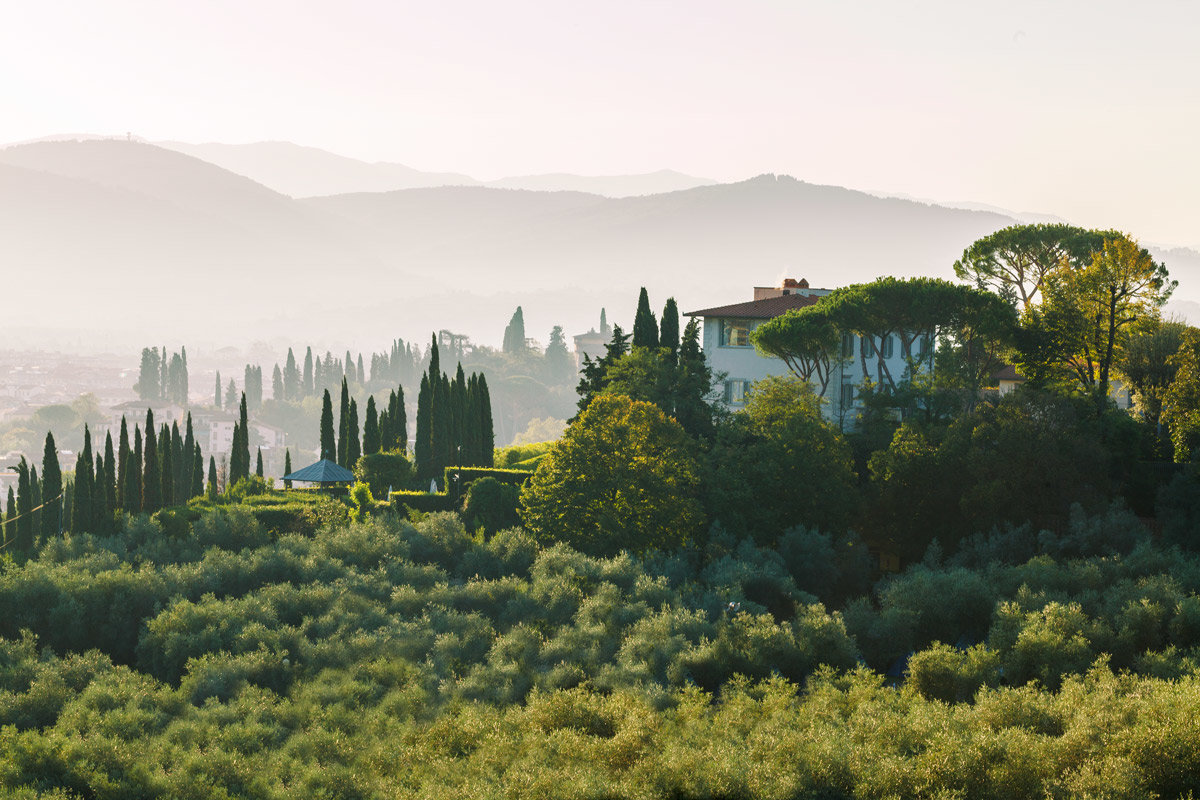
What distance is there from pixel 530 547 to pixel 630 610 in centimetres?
963

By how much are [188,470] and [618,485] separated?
31.9m

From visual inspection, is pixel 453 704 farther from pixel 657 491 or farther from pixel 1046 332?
pixel 1046 332

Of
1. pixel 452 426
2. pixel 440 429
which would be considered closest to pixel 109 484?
pixel 440 429

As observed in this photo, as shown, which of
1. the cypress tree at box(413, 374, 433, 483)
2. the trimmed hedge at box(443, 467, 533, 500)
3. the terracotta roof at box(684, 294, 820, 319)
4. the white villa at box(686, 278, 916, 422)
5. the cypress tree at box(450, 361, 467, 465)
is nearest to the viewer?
the trimmed hedge at box(443, 467, 533, 500)

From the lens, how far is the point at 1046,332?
56.2 metres

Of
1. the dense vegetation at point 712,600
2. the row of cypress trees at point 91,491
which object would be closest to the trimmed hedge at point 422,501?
the dense vegetation at point 712,600

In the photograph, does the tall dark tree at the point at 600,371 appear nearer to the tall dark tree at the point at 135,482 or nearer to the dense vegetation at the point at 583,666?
the dense vegetation at the point at 583,666

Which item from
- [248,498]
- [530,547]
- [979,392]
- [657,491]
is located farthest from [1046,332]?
[248,498]

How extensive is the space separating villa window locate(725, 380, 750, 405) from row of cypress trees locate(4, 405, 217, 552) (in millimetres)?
30941

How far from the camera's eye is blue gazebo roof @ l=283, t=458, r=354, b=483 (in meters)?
59.7

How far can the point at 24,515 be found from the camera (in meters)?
58.3

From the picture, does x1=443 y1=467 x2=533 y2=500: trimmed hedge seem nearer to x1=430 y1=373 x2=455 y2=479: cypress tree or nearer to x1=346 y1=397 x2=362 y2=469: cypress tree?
x1=430 y1=373 x2=455 y2=479: cypress tree

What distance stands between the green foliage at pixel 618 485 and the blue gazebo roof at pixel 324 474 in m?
12.9

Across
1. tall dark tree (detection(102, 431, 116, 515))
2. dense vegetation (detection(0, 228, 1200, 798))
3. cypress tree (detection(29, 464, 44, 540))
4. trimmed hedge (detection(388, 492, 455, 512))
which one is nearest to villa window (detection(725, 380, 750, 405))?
dense vegetation (detection(0, 228, 1200, 798))
